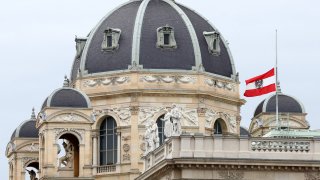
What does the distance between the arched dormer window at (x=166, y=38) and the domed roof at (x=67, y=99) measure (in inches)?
340

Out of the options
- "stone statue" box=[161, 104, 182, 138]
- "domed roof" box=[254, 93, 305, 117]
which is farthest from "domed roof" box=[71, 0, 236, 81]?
"stone statue" box=[161, 104, 182, 138]

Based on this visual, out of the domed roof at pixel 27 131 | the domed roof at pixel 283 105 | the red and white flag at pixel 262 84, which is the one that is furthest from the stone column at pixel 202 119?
the red and white flag at pixel 262 84

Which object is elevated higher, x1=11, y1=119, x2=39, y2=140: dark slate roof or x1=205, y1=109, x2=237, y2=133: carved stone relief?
x1=11, y1=119, x2=39, y2=140: dark slate roof

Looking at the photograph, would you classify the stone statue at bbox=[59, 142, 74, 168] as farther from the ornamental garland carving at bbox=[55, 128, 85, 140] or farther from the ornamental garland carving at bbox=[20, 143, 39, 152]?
the ornamental garland carving at bbox=[20, 143, 39, 152]

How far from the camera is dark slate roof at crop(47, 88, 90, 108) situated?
471 ft

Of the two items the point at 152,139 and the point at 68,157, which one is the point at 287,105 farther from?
the point at 152,139

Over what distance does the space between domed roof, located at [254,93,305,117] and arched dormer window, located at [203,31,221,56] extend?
8.04 meters

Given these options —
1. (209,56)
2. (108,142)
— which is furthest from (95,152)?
(209,56)

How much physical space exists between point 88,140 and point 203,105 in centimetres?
1017

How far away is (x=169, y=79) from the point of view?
14762cm

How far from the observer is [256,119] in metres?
159

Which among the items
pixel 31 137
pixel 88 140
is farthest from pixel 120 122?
pixel 31 137

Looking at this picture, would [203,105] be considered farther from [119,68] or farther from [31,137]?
[31,137]

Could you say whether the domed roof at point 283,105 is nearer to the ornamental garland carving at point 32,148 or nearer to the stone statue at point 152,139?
the ornamental garland carving at point 32,148
